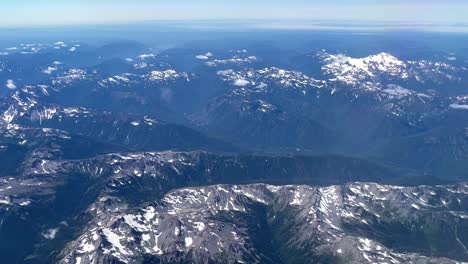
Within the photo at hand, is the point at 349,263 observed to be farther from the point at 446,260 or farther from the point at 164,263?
the point at 164,263

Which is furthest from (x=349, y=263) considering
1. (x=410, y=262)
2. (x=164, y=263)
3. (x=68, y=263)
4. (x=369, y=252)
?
(x=68, y=263)

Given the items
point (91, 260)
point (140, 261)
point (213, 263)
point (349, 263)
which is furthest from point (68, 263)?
point (349, 263)

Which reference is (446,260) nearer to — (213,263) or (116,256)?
(213,263)

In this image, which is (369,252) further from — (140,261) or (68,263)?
(68,263)

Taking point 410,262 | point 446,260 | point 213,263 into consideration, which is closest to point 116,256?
point 213,263

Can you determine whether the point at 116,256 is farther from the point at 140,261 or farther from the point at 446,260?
the point at 446,260

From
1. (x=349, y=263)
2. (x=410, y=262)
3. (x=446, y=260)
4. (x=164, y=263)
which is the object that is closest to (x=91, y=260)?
(x=164, y=263)
